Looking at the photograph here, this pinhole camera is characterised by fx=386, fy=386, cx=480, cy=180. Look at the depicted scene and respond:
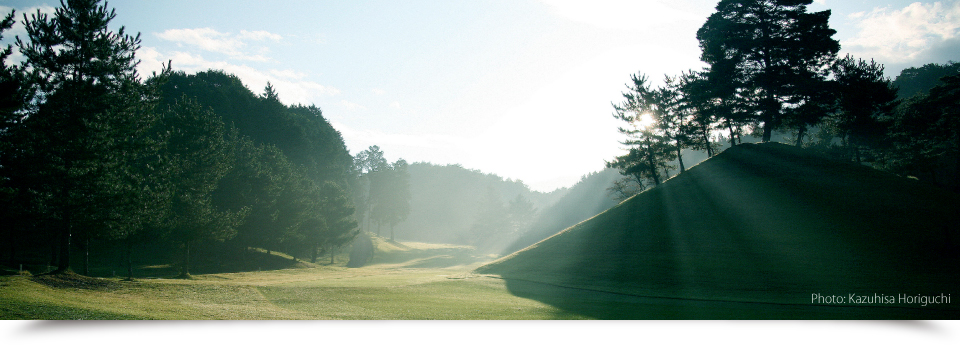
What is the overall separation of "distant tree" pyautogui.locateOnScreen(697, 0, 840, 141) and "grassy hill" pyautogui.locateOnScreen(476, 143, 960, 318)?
15.9ft

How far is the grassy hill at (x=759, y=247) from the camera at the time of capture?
17.0m

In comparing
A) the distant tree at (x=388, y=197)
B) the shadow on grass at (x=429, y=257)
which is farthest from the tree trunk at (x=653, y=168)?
the distant tree at (x=388, y=197)

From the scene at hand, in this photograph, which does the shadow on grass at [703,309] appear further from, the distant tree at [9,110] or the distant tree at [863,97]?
the distant tree at [863,97]

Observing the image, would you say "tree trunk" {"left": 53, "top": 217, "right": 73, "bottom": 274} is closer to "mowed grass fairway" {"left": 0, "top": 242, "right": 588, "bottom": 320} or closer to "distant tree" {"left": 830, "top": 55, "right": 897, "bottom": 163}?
"mowed grass fairway" {"left": 0, "top": 242, "right": 588, "bottom": 320}

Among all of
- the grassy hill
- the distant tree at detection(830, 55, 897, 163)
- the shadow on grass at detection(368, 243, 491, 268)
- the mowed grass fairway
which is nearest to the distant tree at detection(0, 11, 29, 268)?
the mowed grass fairway

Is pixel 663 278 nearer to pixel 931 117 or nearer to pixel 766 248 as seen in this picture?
pixel 766 248

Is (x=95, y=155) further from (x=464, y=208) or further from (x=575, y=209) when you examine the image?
(x=464, y=208)

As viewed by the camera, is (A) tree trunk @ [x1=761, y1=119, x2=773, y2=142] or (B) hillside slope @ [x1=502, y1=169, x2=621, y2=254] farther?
(B) hillside slope @ [x1=502, y1=169, x2=621, y2=254]

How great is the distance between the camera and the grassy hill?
55.8ft

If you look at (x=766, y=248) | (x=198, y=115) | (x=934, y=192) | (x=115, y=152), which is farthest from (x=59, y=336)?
(x=934, y=192)

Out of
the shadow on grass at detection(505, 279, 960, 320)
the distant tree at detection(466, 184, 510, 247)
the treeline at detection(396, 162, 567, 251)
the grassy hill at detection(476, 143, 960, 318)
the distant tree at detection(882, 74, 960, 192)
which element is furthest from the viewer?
the treeline at detection(396, 162, 567, 251)

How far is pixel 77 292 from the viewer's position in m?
13.6

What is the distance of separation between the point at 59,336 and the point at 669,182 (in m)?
39.1

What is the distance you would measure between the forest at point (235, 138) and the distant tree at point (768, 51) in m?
0.11
